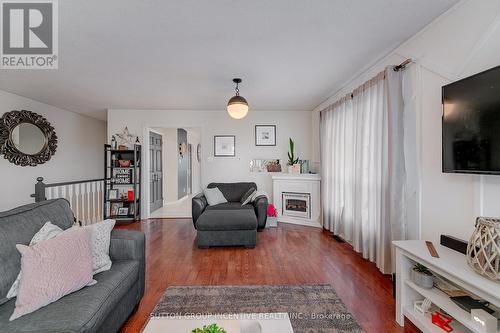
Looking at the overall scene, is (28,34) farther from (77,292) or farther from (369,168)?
(369,168)

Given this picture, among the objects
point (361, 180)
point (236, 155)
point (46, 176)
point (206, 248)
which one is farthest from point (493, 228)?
point (46, 176)

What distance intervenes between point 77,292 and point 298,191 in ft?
12.2

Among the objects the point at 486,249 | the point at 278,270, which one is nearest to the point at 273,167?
the point at 278,270

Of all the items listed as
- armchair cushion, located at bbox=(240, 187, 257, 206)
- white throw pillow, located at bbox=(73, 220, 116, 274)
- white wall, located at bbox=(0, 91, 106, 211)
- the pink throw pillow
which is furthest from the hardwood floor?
white wall, located at bbox=(0, 91, 106, 211)

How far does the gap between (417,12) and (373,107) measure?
38.2 inches

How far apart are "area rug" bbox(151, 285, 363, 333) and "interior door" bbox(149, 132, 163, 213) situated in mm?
3636

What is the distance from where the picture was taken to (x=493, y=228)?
112cm

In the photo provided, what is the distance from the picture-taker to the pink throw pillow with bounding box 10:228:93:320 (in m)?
1.12

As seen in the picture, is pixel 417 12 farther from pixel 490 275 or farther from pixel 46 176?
pixel 46 176

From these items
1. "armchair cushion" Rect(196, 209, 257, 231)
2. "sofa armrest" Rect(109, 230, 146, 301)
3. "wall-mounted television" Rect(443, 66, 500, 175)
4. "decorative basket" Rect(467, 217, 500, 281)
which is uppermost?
"wall-mounted television" Rect(443, 66, 500, 175)

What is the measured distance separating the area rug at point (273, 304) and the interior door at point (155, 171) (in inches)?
143

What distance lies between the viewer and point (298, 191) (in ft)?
14.4

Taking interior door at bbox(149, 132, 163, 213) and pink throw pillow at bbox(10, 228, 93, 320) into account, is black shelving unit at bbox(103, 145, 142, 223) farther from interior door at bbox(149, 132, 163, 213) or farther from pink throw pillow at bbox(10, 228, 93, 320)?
pink throw pillow at bbox(10, 228, 93, 320)

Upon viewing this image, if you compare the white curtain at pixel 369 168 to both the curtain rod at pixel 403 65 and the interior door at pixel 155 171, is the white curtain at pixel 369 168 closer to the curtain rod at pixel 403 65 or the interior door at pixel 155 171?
the curtain rod at pixel 403 65
